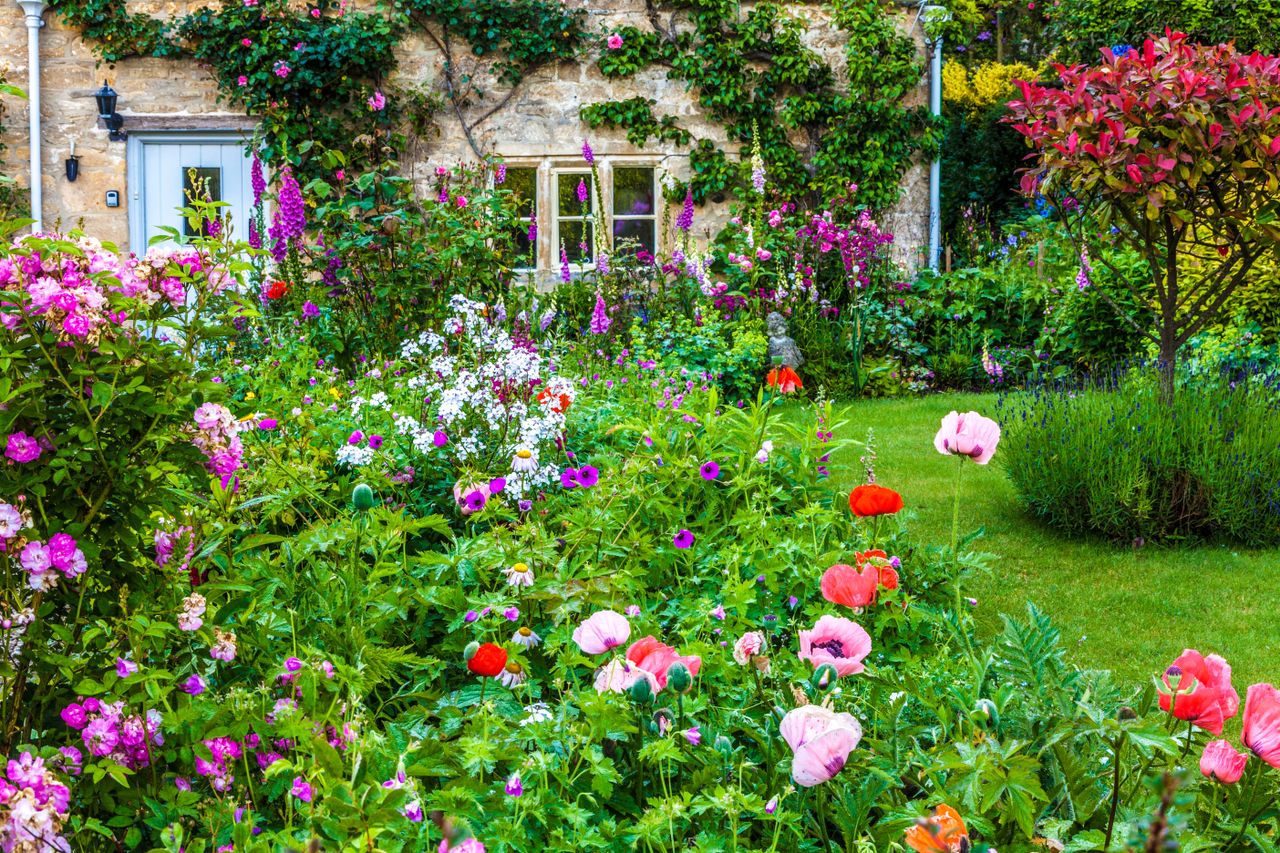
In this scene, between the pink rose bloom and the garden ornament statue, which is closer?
the pink rose bloom

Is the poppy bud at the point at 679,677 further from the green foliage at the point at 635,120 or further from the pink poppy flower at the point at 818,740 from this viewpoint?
the green foliage at the point at 635,120

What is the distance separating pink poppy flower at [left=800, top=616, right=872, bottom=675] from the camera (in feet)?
5.32

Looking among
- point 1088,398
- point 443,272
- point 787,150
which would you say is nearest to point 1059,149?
point 1088,398

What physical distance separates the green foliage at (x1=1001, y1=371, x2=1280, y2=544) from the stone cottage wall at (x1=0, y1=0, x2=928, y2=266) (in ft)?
16.5

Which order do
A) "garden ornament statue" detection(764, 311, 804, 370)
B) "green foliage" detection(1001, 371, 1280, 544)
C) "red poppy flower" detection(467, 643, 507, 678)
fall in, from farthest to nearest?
"garden ornament statue" detection(764, 311, 804, 370)
"green foliage" detection(1001, 371, 1280, 544)
"red poppy flower" detection(467, 643, 507, 678)

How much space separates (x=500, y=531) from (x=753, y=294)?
227 inches

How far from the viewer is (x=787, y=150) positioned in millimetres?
8984

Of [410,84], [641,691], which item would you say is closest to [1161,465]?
[641,691]

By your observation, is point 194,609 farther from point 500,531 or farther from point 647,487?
point 647,487

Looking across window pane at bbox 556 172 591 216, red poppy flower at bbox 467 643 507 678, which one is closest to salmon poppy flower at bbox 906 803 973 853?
red poppy flower at bbox 467 643 507 678

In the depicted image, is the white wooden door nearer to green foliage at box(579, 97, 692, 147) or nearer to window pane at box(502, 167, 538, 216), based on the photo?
window pane at box(502, 167, 538, 216)

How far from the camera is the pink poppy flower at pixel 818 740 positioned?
130cm

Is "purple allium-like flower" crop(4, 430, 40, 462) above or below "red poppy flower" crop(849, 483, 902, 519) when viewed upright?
above

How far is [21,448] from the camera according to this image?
5.38 feet
